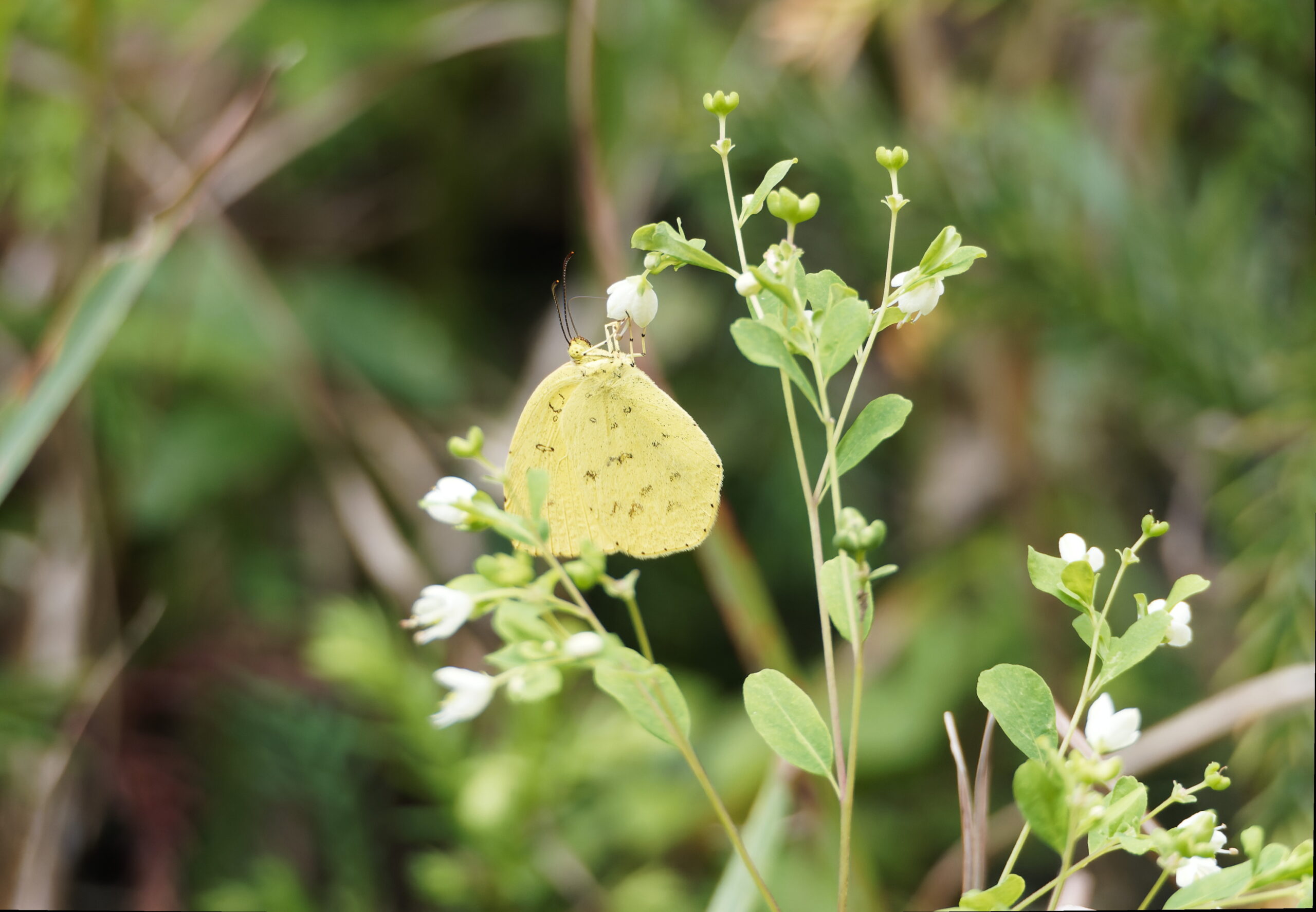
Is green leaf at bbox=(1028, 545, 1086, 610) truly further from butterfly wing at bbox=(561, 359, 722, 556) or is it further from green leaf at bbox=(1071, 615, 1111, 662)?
butterfly wing at bbox=(561, 359, 722, 556)

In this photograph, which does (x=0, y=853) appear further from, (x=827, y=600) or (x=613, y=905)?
(x=827, y=600)

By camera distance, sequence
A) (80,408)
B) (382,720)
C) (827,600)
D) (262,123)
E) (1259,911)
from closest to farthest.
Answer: (827,600) < (1259,911) < (80,408) < (382,720) < (262,123)

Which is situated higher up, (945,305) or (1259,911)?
(945,305)

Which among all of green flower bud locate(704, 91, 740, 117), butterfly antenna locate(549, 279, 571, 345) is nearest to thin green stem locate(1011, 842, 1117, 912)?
green flower bud locate(704, 91, 740, 117)

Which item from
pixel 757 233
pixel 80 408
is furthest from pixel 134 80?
pixel 757 233

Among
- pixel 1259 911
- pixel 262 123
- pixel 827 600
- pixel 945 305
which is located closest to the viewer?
pixel 827 600

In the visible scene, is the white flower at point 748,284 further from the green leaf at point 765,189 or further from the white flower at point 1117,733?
the white flower at point 1117,733

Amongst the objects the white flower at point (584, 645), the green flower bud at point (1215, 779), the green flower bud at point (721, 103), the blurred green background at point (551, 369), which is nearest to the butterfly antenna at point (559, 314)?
the blurred green background at point (551, 369)
